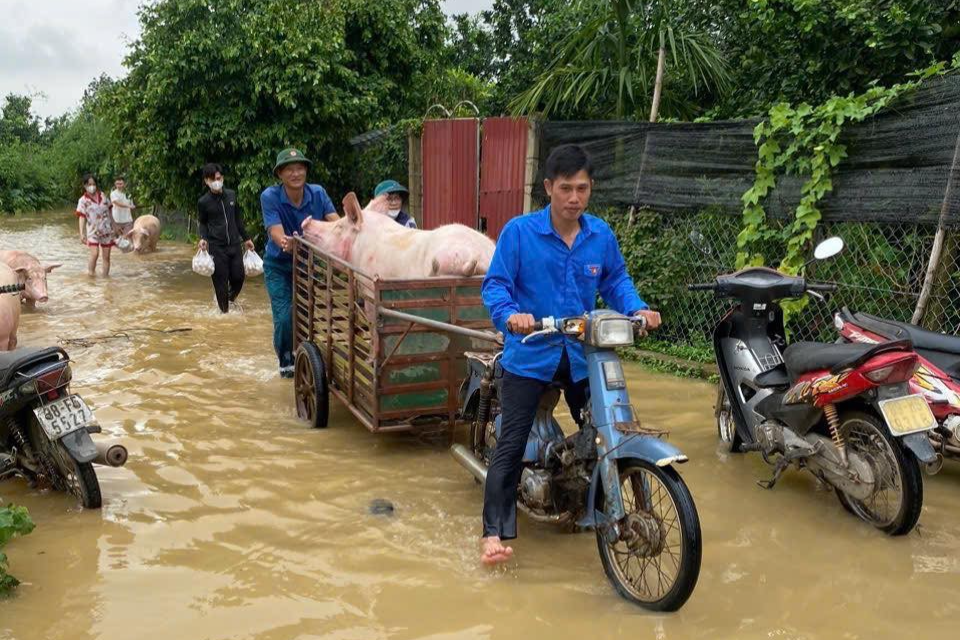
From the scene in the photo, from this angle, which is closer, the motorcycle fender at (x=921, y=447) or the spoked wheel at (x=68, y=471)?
the motorcycle fender at (x=921, y=447)

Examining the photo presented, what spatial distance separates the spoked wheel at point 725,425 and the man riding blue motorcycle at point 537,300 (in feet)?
5.46

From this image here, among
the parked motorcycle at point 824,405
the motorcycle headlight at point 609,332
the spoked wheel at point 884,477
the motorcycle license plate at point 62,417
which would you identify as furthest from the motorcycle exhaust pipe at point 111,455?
the spoked wheel at point 884,477

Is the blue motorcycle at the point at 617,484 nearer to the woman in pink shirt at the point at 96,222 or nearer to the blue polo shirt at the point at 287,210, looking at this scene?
the blue polo shirt at the point at 287,210

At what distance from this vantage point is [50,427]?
3801 millimetres

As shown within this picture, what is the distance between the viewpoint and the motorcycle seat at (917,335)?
4219mm

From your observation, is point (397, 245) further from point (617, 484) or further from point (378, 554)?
point (617, 484)

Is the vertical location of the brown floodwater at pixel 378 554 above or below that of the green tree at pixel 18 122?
below

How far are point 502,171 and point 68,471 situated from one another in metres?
5.95

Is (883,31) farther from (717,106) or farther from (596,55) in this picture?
(596,55)

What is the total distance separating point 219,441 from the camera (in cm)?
499

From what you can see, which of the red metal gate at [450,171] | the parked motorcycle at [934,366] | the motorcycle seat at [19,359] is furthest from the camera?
the red metal gate at [450,171]

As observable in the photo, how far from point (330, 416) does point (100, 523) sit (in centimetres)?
189

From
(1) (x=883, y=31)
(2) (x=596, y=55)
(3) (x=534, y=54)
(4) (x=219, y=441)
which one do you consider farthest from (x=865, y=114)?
(3) (x=534, y=54)

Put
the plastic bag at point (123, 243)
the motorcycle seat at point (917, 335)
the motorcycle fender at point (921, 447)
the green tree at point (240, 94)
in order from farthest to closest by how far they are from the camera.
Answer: the plastic bag at point (123, 243) < the green tree at point (240, 94) < the motorcycle seat at point (917, 335) < the motorcycle fender at point (921, 447)
